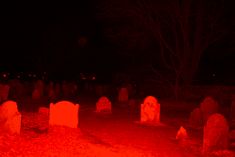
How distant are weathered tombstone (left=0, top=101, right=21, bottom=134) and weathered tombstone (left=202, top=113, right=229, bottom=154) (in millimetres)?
6177

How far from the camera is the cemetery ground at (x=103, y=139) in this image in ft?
36.9

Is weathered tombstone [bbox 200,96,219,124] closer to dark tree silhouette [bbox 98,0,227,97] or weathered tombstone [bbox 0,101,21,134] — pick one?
weathered tombstone [bbox 0,101,21,134]

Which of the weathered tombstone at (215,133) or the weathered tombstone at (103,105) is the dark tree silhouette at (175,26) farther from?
the weathered tombstone at (215,133)

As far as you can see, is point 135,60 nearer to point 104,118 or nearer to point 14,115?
point 104,118

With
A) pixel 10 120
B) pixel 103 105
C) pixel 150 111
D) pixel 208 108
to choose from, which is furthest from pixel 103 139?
pixel 103 105

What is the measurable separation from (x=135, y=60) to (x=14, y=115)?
2849cm

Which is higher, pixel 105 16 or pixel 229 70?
pixel 105 16

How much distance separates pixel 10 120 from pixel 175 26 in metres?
25.3

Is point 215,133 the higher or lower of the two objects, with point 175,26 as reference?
lower

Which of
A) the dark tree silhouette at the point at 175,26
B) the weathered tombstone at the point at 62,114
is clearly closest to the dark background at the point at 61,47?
the dark tree silhouette at the point at 175,26

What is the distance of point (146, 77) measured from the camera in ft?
132

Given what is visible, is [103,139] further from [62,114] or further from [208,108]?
[208,108]

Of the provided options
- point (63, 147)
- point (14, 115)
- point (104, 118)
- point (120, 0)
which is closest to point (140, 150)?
point (63, 147)

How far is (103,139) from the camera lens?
561 inches
